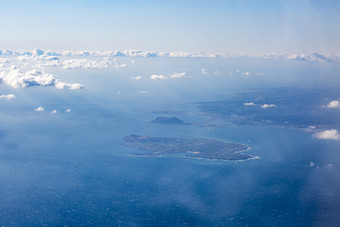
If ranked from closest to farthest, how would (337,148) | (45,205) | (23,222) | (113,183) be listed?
(23,222), (45,205), (113,183), (337,148)

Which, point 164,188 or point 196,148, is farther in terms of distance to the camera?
point 196,148

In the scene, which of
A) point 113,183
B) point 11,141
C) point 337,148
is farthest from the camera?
point 11,141

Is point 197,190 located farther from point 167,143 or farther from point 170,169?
point 167,143

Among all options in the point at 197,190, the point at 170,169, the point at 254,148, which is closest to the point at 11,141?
the point at 170,169

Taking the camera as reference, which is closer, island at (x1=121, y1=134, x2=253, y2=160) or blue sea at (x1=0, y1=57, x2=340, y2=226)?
blue sea at (x1=0, y1=57, x2=340, y2=226)

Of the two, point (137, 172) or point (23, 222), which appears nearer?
point (23, 222)

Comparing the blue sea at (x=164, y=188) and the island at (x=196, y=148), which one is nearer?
the blue sea at (x=164, y=188)

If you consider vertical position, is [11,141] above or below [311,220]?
above
